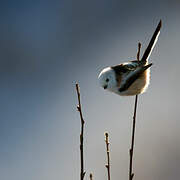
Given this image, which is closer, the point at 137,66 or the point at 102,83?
the point at 137,66

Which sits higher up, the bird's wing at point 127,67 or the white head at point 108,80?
the bird's wing at point 127,67

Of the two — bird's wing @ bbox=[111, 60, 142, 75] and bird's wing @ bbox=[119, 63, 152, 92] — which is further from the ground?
bird's wing @ bbox=[111, 60, 142, 75]

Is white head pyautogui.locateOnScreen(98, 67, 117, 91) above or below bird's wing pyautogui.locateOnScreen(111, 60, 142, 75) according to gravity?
below

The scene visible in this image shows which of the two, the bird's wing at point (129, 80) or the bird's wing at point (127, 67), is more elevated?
the bird's wing at point (127, 67)

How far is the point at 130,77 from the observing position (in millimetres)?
1144

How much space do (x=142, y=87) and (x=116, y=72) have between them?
5.1 inches

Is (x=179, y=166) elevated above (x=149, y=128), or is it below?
below

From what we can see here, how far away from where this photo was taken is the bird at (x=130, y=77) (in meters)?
1.11

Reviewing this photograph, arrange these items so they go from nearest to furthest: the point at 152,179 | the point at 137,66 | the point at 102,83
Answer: the point at 137,66 < the point at 102,83 < the point at 152,179

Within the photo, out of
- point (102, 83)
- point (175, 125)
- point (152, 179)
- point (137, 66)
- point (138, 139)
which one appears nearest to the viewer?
point (137, 66)

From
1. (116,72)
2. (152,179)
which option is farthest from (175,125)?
(116,72)

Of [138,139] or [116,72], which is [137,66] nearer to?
[116,72]

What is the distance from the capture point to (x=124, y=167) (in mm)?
2080

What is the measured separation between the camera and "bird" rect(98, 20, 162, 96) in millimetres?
1107
